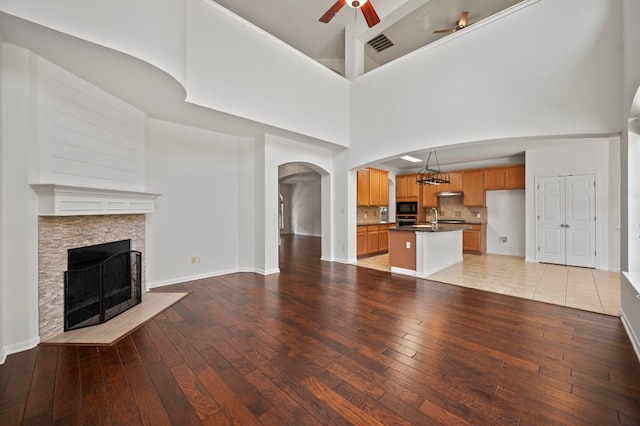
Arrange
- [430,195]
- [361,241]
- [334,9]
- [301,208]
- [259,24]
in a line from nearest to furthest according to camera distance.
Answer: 1. [334,9]
2. [259,24]
3. [361,241]
4. [430,195]
5. [301,208]

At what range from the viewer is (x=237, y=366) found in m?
2.11

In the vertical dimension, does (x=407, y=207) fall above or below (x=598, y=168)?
below

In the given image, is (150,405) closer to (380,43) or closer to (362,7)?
(362,7)

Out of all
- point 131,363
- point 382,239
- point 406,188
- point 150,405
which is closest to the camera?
point 150,405

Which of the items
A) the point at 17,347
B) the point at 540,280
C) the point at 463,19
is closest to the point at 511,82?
the point at 463,19

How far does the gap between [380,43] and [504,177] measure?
4.94 metres

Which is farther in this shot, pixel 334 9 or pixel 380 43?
pixel 380 43

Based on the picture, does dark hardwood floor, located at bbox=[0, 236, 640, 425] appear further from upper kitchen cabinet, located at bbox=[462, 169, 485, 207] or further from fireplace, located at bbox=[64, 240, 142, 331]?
upper kitchen cabinet, located at bbox=[462, 169, 485, 207]

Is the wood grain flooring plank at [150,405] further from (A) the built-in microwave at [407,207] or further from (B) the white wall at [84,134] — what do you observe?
(A) the built-in microwave at [407,207]

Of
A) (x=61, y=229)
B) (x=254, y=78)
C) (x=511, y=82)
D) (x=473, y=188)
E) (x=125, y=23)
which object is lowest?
(x=61, y=229)

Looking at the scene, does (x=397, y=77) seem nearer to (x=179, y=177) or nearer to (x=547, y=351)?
Result: (x=179, y=177)

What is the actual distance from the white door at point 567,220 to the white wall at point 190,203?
23.3 ft

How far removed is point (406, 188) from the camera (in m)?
8.88

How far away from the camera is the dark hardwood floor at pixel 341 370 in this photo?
5.32 feet
